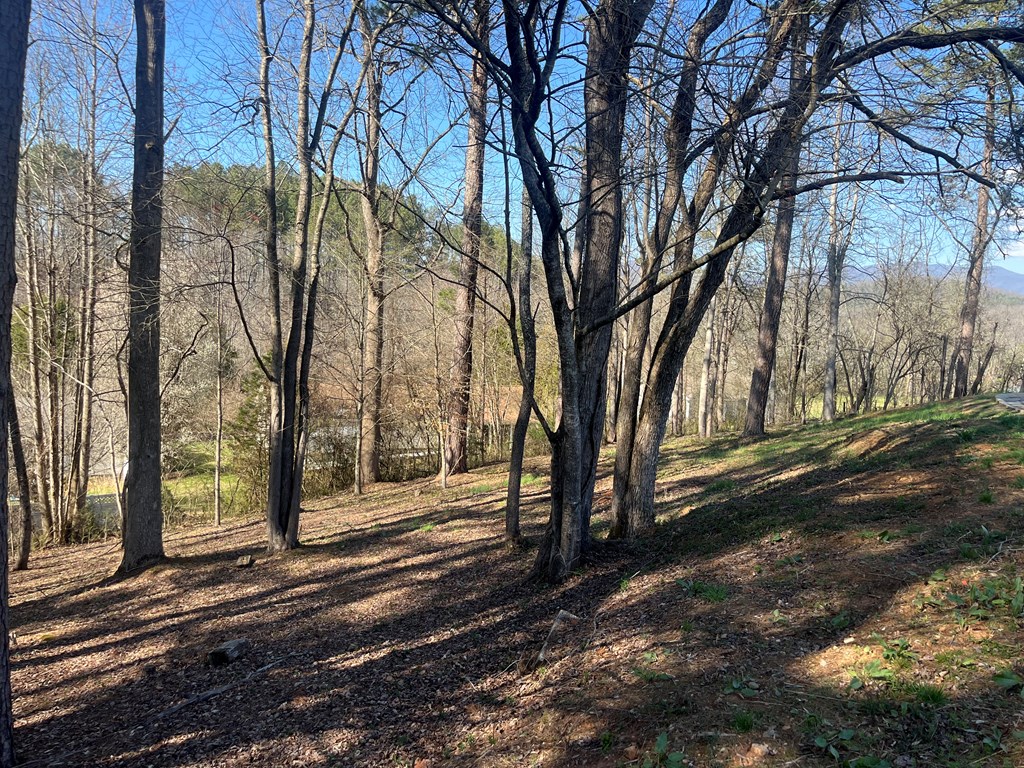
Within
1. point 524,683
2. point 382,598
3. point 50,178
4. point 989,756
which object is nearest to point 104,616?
point 382,598

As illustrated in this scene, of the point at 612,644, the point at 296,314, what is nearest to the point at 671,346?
the point at 612,644

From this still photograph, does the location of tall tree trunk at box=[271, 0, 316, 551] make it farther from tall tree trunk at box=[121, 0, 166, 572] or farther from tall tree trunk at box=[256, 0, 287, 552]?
tall tree trunk at box=[121, 0, 166, 572]

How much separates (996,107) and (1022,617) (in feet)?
15.0

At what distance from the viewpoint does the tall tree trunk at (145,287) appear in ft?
24.0

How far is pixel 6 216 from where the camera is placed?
3629 millimetres

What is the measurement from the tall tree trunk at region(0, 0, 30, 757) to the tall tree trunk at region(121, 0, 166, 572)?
364 cm

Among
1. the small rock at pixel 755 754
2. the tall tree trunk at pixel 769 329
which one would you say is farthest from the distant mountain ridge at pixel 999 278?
the small rock at pixel 755 754

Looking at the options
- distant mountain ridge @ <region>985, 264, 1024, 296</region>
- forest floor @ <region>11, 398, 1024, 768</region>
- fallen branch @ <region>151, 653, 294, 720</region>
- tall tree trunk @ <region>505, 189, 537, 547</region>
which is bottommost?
fallen branch @ <region>151, 653, 294, 720</region>

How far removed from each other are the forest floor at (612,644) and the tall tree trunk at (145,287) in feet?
2.84

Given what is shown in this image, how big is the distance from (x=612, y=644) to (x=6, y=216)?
4.72 metres

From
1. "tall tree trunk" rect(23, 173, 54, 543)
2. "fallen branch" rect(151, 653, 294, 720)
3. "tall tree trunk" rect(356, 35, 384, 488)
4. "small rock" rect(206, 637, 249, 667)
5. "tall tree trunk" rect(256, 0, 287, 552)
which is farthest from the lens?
"tall tree trunk" rect(356, 35, 384, 488)

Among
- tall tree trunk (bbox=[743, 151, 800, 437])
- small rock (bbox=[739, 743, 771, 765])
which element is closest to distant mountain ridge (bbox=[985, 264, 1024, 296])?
tall tree trunk (bbox=[743, 151, 800, 437])

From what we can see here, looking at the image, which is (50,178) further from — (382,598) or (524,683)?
(524,683)

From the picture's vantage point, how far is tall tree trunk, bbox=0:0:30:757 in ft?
11.8
